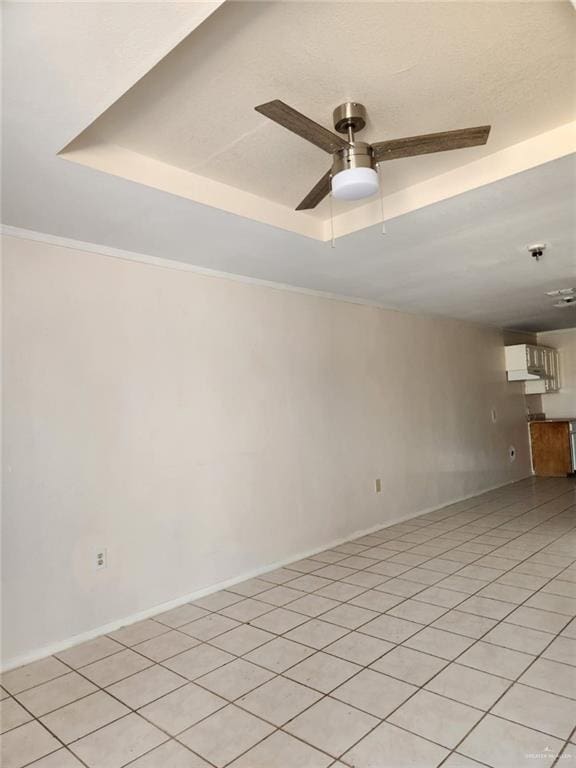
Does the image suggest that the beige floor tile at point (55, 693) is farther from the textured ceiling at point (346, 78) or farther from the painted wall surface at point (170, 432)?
the textured ceiling at point (346, 78)

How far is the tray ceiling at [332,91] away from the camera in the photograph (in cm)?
154

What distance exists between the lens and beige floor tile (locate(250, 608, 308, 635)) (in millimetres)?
2763

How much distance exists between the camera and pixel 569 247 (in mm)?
3512

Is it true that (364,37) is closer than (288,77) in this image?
Yes

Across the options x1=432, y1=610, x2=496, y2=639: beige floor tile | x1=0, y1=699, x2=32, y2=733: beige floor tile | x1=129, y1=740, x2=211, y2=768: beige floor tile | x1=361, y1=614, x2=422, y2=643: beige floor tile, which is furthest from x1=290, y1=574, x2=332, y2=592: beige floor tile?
x1=0, y1=699, x2=32, y2=733: beige floor tile

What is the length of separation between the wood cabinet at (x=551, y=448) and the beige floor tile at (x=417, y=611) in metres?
Answer: 5.74

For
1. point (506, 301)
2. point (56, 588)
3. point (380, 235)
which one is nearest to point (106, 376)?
point (56, 588)

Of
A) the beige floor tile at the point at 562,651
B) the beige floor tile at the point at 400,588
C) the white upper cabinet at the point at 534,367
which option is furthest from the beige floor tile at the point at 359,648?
the white upper cabinet at the point at 534,367

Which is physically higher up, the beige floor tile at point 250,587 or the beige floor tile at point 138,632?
the beige floor tile at point 250,587

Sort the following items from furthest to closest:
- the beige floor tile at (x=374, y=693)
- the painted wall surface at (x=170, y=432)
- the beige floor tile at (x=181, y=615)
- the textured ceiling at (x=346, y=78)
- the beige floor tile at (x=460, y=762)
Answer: the beige floor tile at (x=181, y=615), the painted wall surface at (x=170, y=432), the beige floor tile at (x=374, y=693), the beige floor tile at (x=460, y=762), the textured ceiling at (x=346, y=78)

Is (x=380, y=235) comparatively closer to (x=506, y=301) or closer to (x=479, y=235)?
(x=479, y=235)

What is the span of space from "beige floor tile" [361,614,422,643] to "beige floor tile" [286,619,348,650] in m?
0.15

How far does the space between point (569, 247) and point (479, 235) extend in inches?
33.7

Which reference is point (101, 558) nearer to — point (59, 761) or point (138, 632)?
point (138, 632)
